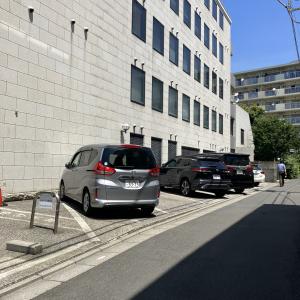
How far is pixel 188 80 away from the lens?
1196 inches

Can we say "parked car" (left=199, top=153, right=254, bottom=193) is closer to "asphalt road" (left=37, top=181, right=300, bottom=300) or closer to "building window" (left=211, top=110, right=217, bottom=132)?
"asphalt road" (left=37, top=181, right=300, bottom=300)

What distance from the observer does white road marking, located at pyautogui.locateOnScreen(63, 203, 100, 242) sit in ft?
28.3

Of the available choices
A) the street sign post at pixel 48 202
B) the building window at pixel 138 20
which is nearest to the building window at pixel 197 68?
the building window at pixel 138 20

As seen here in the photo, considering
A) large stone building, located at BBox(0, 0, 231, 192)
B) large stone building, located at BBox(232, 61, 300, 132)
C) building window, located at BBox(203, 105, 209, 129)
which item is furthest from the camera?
large stone building, located at BBox(232, 61, 300, 132)

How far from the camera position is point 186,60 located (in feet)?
99.8

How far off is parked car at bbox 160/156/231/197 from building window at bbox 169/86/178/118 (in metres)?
8.97

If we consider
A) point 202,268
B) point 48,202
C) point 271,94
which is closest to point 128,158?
point 48,202

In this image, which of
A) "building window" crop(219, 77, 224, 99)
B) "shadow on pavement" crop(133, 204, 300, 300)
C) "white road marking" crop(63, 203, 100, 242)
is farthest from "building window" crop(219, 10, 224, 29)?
"shadow on pavement" crop(133, 204, 300, 300)

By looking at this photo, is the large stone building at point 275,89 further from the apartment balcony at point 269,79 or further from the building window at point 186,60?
the building window at point 186,60

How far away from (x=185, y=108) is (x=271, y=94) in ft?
174

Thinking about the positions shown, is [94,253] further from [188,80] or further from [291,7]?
[188,80]

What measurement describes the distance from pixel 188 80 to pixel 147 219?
20447 millimetres

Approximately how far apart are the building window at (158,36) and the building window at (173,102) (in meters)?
2.61

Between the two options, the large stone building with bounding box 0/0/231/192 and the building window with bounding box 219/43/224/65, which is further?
the building window with bounding box 219/43/224/65
